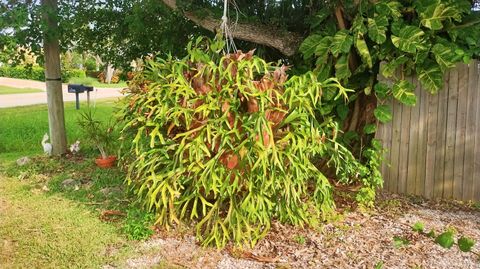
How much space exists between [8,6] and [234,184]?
13.0ft

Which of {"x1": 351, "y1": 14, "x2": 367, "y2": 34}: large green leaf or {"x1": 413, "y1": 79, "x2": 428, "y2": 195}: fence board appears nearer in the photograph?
{"x1": 351, "y1": 14, "x2": 367, "y2": 34}: large green leaf

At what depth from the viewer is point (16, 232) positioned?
3.50 metres

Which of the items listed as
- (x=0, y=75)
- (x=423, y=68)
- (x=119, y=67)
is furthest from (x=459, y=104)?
(x=0, y=75)

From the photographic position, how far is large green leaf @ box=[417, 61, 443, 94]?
4160 millimetres

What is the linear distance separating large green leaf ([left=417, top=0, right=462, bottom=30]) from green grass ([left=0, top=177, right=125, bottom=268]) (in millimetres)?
3322

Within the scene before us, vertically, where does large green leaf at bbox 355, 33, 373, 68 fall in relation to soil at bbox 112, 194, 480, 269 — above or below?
above

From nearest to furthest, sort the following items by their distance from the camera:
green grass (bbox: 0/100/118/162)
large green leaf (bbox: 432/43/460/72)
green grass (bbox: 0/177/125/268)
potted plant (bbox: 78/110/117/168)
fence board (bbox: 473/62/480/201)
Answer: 1. green grass (bbox: 0/177/125/268)
2. large green leaf (bbox: 432/43/460/72)
3. fence board (bbox: 473/62/480/201)
4. potted plant (bbox: 78/110/117/168)
5. green grass (bbox: 0/100/118/162)

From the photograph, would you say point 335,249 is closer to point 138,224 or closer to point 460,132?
point 138,224

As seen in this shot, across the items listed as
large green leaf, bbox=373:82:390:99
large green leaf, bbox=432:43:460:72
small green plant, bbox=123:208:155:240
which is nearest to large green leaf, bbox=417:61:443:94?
large green leaf, bbox=432:43:460:72

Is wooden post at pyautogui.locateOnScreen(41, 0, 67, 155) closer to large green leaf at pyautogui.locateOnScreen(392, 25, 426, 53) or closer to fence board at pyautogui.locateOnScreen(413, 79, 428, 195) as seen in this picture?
large green leaf at pyautogui.locateOnScreen(392, 25, 426, 53)

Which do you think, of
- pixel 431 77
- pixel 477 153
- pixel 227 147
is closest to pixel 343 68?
pixel 431 77

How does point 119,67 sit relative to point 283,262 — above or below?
above

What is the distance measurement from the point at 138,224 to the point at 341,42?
2531 millimetres

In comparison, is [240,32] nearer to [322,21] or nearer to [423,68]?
[322,21]
